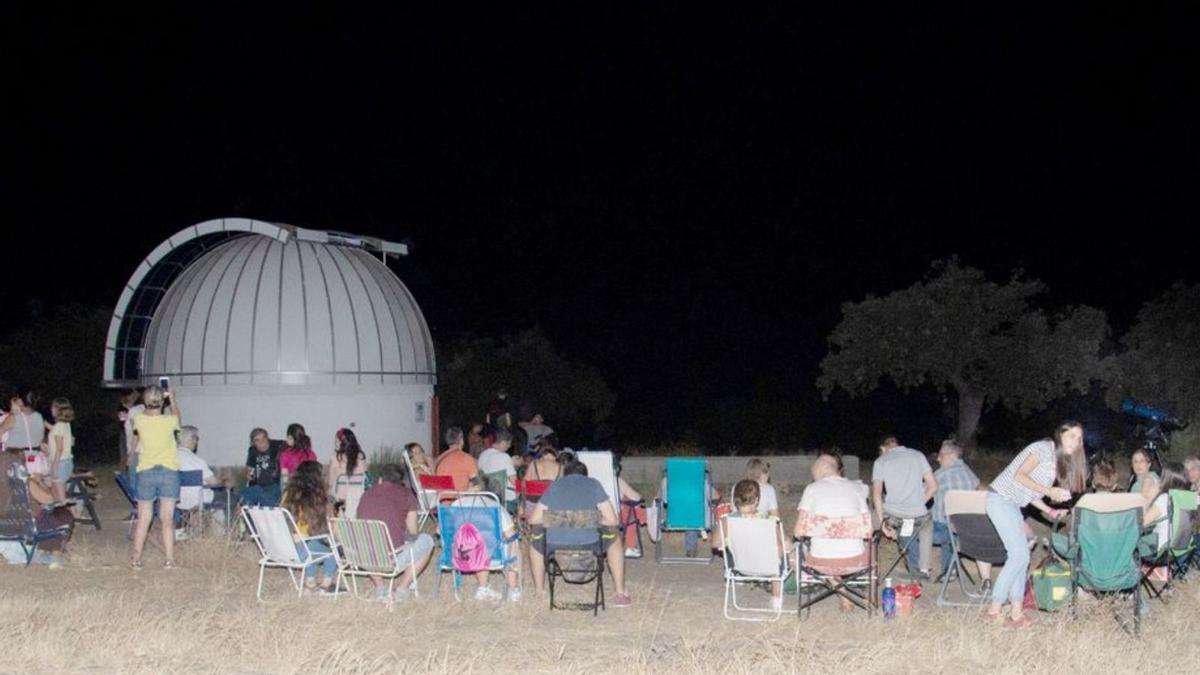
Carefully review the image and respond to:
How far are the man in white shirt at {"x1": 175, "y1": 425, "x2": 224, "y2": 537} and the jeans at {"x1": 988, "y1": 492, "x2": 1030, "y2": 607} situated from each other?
709 centimetres

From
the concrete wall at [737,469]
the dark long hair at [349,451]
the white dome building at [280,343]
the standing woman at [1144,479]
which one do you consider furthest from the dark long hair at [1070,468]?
the white dome building at [280,343]

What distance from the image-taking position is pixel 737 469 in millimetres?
19953

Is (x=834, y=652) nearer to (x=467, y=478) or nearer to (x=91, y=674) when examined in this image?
(x=91, y=674)

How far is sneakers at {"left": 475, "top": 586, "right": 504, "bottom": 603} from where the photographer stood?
904 cm

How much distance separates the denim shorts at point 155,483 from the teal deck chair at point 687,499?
392 centimetres

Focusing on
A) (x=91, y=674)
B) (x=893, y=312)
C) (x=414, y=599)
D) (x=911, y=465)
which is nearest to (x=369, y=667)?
(x=91, y=674)

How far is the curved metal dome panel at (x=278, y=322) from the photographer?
2150cm

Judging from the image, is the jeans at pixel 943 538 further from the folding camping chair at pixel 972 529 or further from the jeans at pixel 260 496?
the jeans at pixel 260 496

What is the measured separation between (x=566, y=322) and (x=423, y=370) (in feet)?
73.0

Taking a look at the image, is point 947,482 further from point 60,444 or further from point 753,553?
point 60,444

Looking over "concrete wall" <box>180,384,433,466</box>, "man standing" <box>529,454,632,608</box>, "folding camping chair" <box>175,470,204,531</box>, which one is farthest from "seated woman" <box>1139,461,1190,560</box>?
"concrete wall" <box>180,384,433,466</box>

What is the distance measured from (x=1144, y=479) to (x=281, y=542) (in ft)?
20.0

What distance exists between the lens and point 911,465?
32.9 feet

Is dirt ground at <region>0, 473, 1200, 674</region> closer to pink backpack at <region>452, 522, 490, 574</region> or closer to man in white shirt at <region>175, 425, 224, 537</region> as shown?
pink backpack at <region>452, 522, 490, 574</region>
